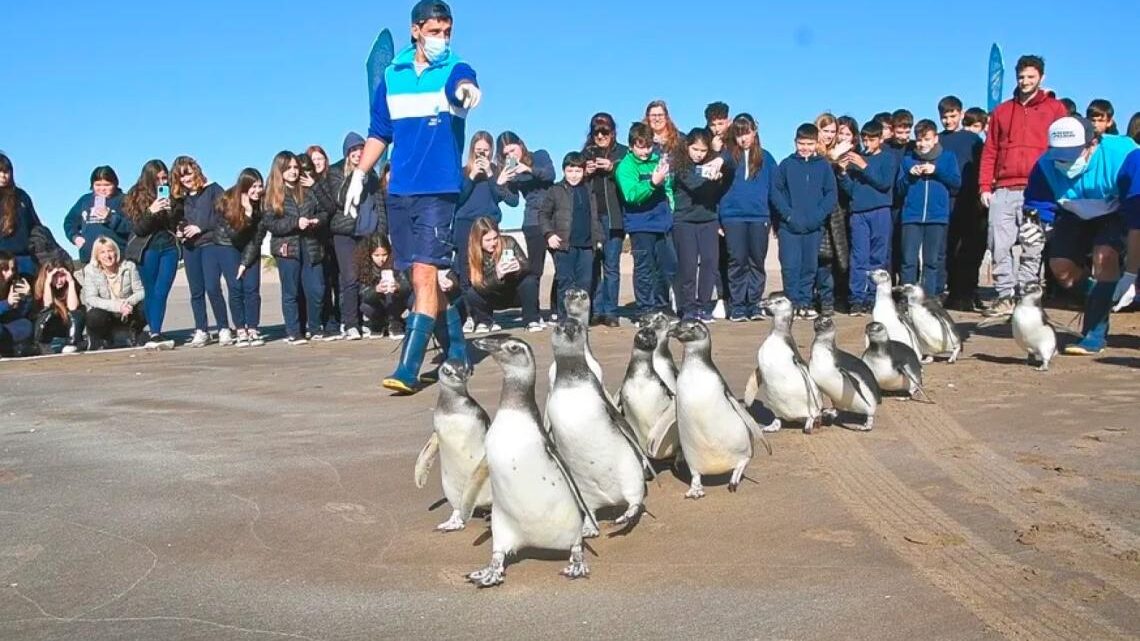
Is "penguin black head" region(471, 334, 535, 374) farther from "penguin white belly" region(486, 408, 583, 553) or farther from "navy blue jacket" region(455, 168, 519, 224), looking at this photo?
"navy blue jacket" region(455, 168, 519, 224)

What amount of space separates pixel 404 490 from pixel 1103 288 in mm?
5706

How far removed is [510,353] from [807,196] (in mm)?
7970

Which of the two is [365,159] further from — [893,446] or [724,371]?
[893,446]

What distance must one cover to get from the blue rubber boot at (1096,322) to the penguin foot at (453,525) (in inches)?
218

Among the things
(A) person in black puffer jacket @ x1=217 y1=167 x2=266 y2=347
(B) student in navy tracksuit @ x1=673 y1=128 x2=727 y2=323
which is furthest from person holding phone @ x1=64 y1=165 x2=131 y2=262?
(B) student in navy tracksuit @ x1=673 y1=128 x2=727 y2=323

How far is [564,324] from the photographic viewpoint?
424cm

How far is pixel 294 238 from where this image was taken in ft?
35.2

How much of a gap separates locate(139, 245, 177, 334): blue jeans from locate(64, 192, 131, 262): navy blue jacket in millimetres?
390

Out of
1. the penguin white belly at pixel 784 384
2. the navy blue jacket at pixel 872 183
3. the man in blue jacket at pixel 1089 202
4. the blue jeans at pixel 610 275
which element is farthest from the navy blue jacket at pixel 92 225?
the man in blue jacket at pixel 1089 202

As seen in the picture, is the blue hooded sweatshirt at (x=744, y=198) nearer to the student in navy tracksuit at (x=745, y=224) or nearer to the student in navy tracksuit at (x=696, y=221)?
the student in navy tracksuit at (x=745, y=224)

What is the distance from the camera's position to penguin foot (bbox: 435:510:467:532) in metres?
4.18

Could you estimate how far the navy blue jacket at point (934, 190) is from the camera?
11.2 metres

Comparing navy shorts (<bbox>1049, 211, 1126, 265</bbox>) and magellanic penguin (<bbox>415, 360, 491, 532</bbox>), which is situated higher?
navy shorts (<bbox>1049, 211, 1126, 265</bbox>)

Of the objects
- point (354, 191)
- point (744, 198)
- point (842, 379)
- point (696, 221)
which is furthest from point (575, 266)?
point (842, 379)
